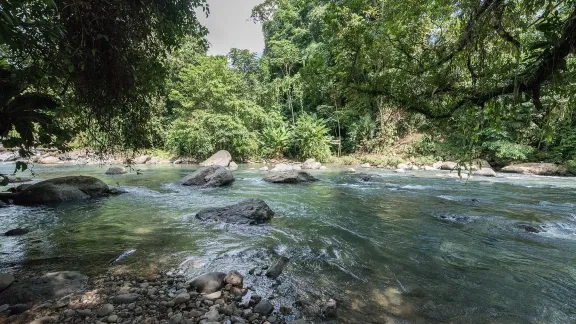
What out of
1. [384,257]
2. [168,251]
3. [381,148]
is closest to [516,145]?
[381,148]

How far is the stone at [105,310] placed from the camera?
8.63ft

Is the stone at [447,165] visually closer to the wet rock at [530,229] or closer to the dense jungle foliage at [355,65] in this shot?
the wet rock at [530,229]

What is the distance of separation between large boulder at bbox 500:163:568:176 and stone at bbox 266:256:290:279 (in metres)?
17.9

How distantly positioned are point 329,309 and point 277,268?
3.42 ft

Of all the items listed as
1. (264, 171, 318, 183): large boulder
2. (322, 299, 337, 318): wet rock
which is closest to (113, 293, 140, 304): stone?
(322, 299, 337, 318): wet rock

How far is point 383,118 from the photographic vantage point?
78.7 ft

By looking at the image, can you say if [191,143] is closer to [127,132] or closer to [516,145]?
[127,132]

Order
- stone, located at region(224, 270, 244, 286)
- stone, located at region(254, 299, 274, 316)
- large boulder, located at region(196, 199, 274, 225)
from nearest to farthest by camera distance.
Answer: stone, located at region(254, 299, 274, 316), stone, located at region(224, 270, 244, 286), large boulder, located at region(196, 199, 274, 225)

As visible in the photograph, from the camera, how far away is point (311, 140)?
79.5ft

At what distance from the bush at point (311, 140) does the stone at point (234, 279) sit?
2097cm

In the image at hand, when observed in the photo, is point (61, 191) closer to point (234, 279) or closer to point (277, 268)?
point (234, 279)

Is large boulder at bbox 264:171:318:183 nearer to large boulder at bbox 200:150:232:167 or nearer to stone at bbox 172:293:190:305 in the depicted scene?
large boulder at bbox 200:150:232:167

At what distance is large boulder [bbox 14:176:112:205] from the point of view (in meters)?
7.83

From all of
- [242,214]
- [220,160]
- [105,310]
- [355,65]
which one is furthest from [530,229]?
[220,160]
